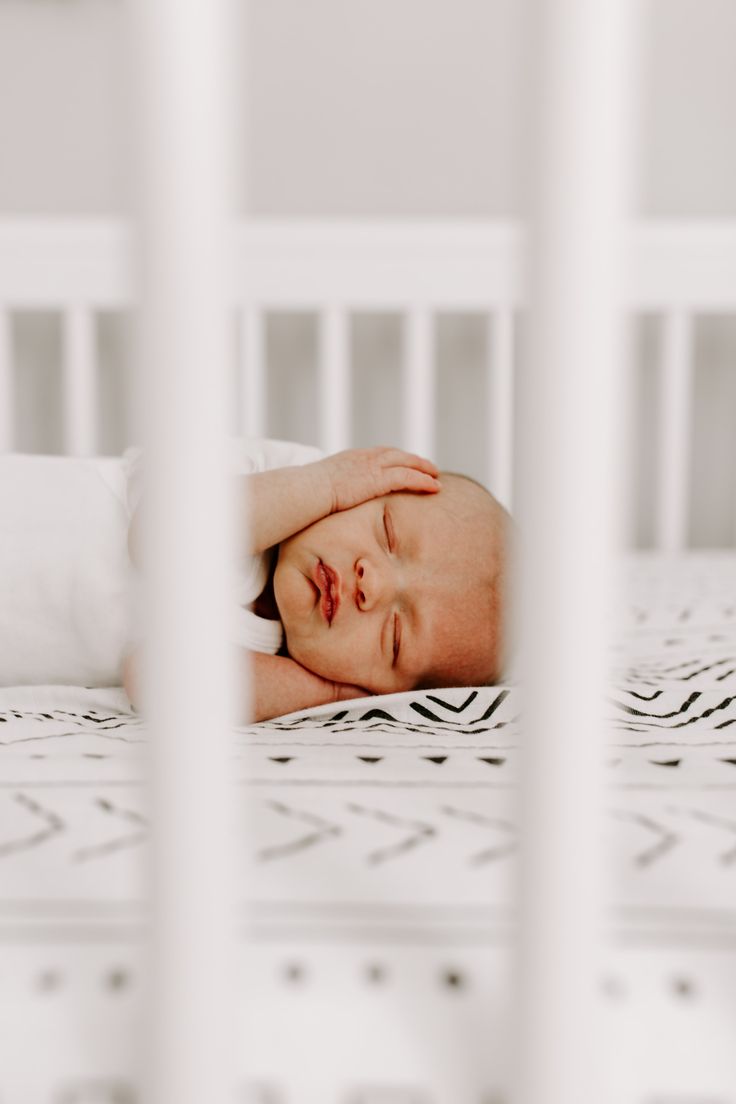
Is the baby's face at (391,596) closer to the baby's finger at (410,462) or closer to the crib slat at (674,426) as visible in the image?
the baby's finger at (410,462)

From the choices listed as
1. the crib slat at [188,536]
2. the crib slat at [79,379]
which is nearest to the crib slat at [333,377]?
the crib slat at [79,379]

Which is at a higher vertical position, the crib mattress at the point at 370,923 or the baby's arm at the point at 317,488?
the baby's arm at the point at 317,488

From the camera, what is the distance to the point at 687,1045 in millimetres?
286

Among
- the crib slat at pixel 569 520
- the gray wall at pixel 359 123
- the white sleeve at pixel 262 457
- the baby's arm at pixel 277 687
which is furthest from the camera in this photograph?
the gray wall at pixel 359 123

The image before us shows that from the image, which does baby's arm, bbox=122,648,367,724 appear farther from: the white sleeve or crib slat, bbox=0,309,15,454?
crib slat, bbox=0,309,15,454

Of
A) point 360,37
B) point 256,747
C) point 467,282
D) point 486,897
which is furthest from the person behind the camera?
point 360,37

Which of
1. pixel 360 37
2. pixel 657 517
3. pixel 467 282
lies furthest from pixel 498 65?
pixel 657 517

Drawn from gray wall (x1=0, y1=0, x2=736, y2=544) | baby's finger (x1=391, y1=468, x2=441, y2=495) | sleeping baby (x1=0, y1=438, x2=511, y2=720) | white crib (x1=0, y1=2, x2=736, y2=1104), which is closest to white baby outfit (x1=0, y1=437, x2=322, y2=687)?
sleeping baby (x1=0, y1=438, x2=511, y2=720)

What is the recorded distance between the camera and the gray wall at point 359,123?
1216 mm

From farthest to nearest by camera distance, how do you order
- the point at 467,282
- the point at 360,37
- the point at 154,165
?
the point at 360,37
the point at 467,282
the point at 154,165

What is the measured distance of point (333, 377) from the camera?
110 cm

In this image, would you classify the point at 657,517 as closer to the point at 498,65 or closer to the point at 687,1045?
the point at 498,65

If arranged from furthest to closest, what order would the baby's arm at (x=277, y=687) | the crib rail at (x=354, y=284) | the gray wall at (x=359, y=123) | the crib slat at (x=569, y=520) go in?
the gray wall at (x=359, y=123) < the crib rail at (x=354, y=284) < the baby's arm at (x=277, y=687) < the crib slat at (x=569, y=520)

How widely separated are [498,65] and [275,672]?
3.05ft
